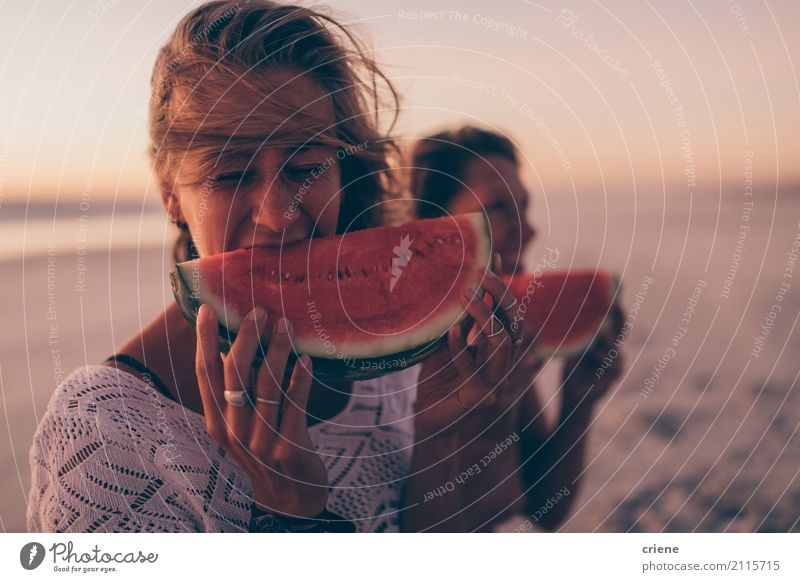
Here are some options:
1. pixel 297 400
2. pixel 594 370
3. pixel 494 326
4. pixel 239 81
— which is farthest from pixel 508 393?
pixel 239 81

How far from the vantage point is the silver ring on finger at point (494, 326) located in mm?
1522

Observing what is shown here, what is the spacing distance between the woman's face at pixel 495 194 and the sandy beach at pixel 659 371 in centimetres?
10

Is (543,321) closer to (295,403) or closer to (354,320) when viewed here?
(354,320)

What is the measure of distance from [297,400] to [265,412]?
0.07 m

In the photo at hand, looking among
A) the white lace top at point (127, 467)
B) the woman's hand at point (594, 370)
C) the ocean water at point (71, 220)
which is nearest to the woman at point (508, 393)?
the woman's hand at point (594, 370)

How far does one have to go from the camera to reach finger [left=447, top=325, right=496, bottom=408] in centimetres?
151

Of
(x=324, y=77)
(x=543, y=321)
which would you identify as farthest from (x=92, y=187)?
(x=543, y=321)

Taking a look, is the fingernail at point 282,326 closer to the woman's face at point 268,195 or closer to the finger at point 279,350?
the finger at point 279,350

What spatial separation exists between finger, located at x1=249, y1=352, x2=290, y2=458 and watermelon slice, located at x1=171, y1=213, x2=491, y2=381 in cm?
9

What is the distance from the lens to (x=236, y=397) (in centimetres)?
141

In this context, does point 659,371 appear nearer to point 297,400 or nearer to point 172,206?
point 297,400

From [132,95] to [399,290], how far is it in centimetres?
85

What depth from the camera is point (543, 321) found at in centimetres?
183

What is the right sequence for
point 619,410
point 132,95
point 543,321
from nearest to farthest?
point 132,95, point 543,321, point 619,410
